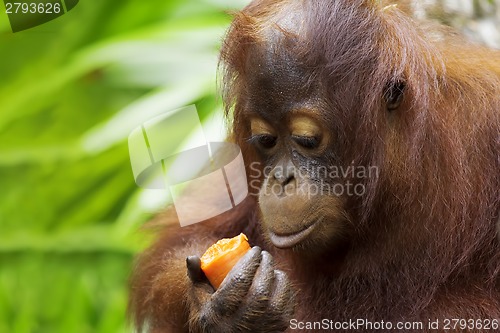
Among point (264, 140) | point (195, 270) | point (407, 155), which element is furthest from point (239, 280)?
point (407, 155)

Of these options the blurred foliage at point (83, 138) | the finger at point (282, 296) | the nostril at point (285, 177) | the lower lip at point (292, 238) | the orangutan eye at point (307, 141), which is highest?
the orangutan eye at point (307, 141)

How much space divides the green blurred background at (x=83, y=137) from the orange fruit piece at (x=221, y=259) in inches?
58.9

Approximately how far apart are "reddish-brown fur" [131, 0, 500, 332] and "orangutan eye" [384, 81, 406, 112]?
0.08 ft

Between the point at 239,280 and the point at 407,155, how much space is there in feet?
2.09

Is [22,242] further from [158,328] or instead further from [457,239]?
[457,239]

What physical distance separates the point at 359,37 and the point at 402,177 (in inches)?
17.7

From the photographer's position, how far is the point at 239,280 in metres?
2.52

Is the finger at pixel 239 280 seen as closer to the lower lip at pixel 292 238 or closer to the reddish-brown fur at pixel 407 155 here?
the lower lip at pixel 292 238

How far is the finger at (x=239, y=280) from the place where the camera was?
2.52 m

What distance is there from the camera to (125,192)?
5.16m

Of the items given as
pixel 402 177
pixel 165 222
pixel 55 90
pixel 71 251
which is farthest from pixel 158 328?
pixel 55 90

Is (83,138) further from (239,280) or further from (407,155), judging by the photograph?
(407,155)

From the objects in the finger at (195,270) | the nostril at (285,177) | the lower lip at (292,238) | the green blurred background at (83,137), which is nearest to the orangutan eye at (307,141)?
the nostril at (285,177)

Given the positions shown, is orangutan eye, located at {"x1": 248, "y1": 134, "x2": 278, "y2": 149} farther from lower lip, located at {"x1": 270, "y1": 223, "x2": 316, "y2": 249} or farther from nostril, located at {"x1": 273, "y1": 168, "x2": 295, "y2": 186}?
lower lip, located at {"x1": 270, "y1": 223, "x2": 316, "y2": 249}
